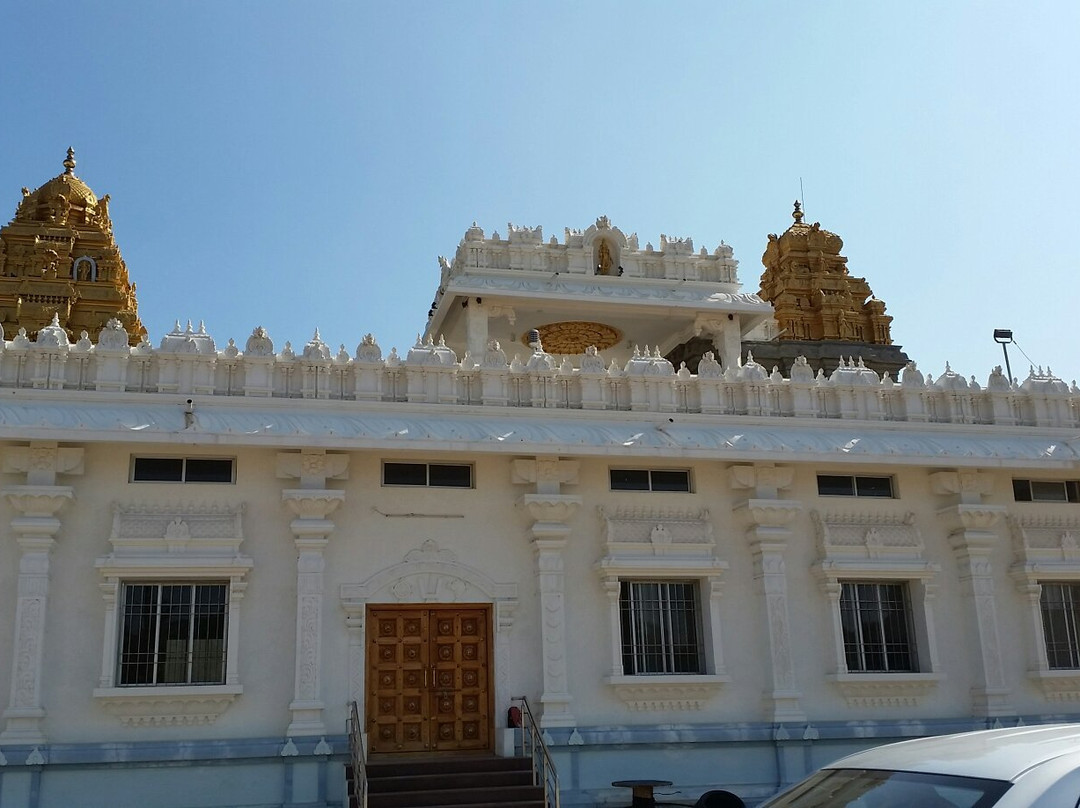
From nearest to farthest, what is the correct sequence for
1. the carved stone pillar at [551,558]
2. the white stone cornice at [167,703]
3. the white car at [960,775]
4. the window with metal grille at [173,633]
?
the white car at [960,775]
the white stone cornice at [167,703]
the window with metal grille at [173,633]
the carved stone pillar at [551,558]

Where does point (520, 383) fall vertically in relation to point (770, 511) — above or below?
above

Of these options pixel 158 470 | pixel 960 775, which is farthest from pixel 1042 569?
pixel 960 775

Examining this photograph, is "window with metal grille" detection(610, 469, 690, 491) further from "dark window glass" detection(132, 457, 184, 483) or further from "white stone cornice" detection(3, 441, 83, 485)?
"white stone cornice" detection(3, 441, 83, 485)

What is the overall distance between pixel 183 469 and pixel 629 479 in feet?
19.1

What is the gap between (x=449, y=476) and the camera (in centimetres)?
1431

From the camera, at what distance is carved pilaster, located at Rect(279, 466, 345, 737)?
1291cm

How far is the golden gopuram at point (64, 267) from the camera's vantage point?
3112 cm

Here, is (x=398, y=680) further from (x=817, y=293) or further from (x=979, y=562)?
(x=817, y=293)

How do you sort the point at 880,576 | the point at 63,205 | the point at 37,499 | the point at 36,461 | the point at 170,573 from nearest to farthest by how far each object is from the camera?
the point at 37,499
the point at 36,461
the point at 170,573
the point at 880,576
the point at 63,205

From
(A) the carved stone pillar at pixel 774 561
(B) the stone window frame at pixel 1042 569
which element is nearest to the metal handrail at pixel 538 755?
(A) the carved stone pillar at pixel 774 561

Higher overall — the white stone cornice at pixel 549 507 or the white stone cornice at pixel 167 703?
the white stone cornice at pixel 549 507

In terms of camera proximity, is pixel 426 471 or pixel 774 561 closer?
pixel 426 471

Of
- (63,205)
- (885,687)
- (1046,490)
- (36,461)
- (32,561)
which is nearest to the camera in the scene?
(32,561)

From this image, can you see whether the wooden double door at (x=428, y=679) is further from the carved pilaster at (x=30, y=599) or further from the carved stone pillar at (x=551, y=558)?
the carved pilaster at (x=30, y=599)
